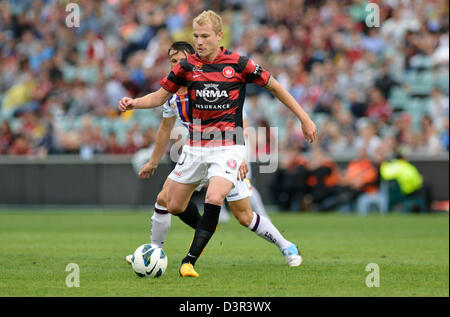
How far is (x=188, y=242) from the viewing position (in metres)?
11.8

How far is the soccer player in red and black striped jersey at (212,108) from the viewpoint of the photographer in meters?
7.57

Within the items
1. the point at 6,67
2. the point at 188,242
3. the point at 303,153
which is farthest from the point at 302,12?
the point at 188,242

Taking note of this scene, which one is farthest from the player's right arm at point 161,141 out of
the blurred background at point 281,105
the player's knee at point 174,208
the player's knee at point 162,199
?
the blurred background at point 281,105

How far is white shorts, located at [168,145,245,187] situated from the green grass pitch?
89 centimetres

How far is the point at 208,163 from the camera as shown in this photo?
25.5 ft

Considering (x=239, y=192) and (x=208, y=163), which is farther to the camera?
(x=239, y=192)

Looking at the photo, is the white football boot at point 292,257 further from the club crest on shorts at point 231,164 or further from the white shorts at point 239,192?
the club crest on shorts at point 231,164

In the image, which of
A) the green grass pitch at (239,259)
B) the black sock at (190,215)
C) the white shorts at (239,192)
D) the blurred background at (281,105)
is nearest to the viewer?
the green grass pitch at (239,259)

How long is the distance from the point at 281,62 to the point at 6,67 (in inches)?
357

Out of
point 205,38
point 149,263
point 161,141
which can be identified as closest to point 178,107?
point 161,141

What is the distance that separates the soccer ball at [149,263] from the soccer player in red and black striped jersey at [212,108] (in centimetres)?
19

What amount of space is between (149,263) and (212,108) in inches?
58.8

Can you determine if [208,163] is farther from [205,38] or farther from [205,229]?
[205,38]

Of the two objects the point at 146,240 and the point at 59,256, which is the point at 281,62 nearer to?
the point at 146,240
